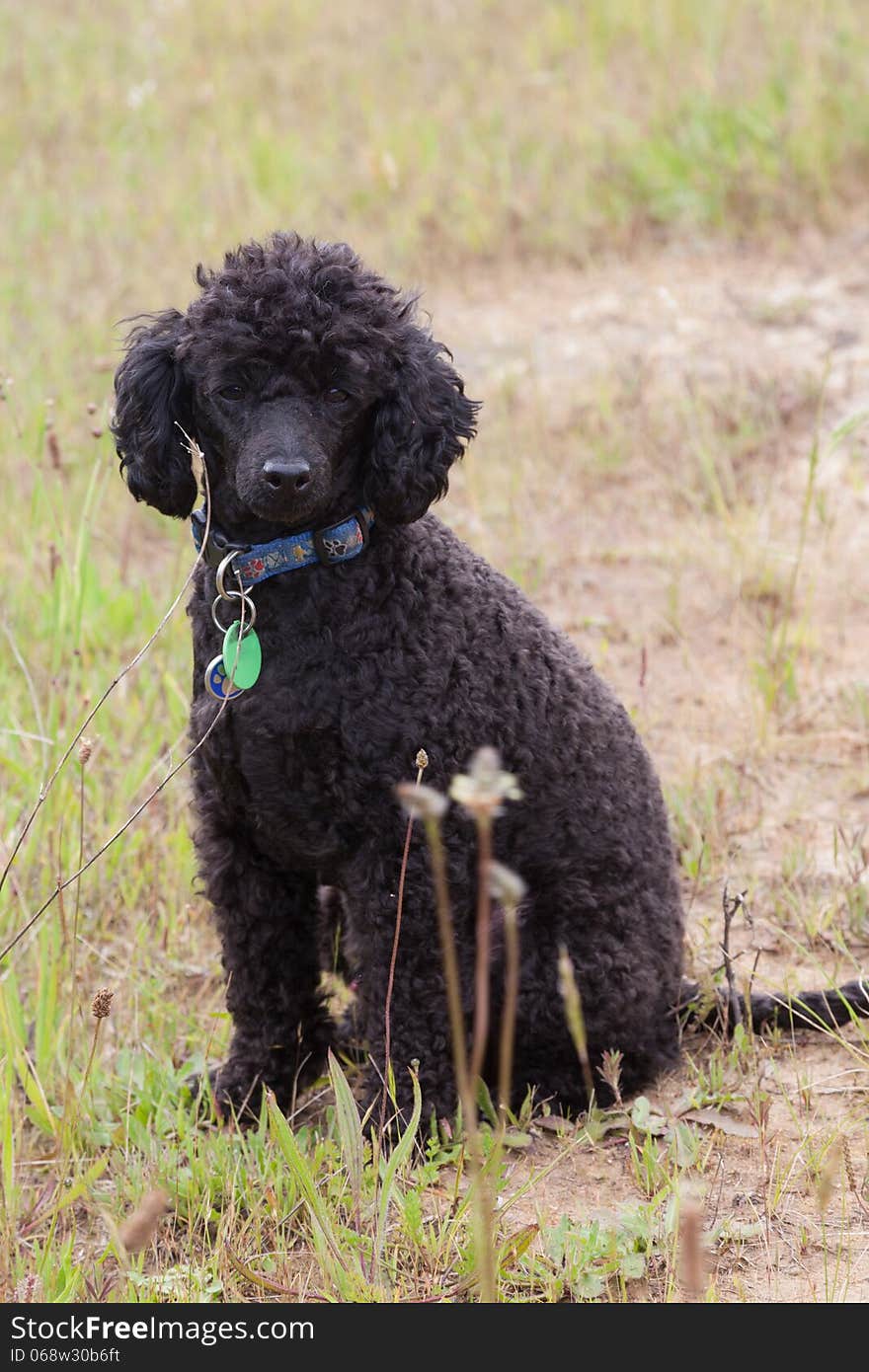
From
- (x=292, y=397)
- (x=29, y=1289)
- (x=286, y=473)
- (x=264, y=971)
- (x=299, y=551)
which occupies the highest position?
(x=292, y=397)

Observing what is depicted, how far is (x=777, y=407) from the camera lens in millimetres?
5715

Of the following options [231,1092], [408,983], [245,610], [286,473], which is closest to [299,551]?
[245,610]

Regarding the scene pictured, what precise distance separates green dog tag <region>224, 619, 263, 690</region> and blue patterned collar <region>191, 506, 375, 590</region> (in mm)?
101

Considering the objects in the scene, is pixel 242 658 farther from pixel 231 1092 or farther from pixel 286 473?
pixel 231 1092

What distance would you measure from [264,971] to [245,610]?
81 centimetres

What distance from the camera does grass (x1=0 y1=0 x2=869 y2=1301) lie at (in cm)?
274

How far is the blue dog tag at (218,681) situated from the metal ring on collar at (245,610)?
0.07 meters

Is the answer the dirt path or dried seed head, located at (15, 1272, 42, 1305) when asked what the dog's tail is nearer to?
the dirt path

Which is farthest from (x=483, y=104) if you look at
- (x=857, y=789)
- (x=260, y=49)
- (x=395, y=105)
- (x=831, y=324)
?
(x=857, y=789)

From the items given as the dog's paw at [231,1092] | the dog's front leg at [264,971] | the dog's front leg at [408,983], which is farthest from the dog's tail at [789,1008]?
the dog's paw at [231,1092]

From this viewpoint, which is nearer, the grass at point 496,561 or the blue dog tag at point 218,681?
the grass at point 496,561

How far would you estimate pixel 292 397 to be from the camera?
Answer: 2.76 meters

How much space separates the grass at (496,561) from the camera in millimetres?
2736

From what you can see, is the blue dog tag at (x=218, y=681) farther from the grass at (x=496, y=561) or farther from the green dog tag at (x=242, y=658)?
the grass at (x=496, y=561)
